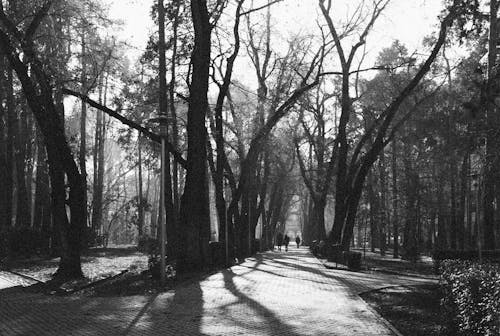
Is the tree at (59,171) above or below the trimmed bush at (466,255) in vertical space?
above

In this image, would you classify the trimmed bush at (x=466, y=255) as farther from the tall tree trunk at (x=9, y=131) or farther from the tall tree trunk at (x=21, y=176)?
the tall tree trunk at (x=9, y=131)

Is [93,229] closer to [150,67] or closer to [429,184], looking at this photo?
[150,67]

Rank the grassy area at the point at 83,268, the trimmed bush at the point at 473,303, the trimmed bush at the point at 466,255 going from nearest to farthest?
the trimmed bush at the point at 473,303, the grassy area at the point at 83,268, the trimmed bush at the point at 466,255

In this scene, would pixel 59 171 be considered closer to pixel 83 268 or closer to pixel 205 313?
pixel 83 268

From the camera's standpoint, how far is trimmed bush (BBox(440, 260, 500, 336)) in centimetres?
614

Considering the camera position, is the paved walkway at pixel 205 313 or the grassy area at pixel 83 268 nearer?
the paved walkway at pixel 205 313

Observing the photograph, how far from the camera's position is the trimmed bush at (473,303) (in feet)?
20.1

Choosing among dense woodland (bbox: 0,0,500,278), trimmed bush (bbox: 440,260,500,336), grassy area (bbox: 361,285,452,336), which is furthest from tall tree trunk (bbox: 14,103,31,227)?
trimmed bush (bbox: 440,260,500,336)

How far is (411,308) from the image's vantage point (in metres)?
11.3

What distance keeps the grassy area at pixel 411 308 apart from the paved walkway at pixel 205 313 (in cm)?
34

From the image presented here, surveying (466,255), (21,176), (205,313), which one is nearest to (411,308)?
(205,313)

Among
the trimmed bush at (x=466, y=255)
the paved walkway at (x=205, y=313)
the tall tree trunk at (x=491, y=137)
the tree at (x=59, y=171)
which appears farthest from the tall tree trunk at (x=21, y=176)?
the tall tree trunk at (x=491, y=137)

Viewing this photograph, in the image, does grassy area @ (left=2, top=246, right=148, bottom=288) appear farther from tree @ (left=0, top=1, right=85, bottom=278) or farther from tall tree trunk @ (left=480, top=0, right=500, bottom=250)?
tall tree trunk @ (left=480, top=0, right=500, bottom=250)

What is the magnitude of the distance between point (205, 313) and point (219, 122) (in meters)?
15.8
